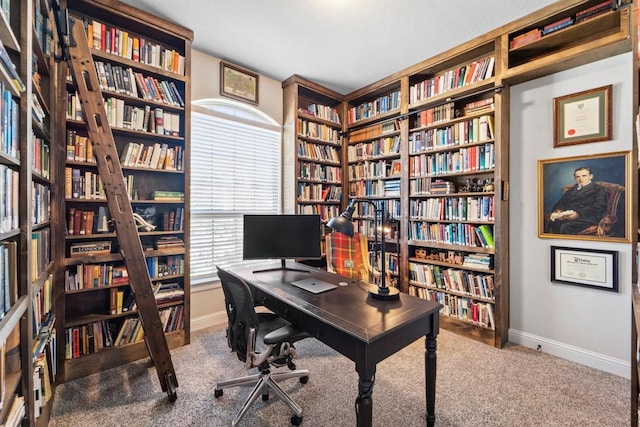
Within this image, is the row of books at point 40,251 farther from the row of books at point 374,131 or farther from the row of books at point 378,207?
the row of books at point 374,131

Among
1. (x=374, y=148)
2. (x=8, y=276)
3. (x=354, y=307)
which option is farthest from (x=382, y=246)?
(x=374, y=148)

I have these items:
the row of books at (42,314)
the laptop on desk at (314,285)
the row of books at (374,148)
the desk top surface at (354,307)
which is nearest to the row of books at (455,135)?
the row of books at (374,148)

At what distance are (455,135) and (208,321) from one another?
333 centimetres

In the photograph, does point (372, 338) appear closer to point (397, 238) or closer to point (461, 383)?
point (461, 383)

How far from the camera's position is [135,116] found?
2.36 m

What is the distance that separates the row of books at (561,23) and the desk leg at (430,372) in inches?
99.3

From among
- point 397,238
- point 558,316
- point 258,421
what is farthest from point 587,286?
point 258,421

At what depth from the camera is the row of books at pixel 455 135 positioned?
267cm

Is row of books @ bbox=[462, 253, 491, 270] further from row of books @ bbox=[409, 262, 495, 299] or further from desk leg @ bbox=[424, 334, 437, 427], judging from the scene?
desk leg @ bbox=[424, 334, 437, 427]

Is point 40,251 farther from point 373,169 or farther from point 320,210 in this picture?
point 373,169

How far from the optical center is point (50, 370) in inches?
71.6

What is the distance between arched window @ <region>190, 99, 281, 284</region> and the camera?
116 inches

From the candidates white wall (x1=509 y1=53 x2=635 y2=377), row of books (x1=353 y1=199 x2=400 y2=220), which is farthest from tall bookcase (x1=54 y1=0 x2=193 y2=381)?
white wall (x1=509 y1=53 x2=635 y2=377)

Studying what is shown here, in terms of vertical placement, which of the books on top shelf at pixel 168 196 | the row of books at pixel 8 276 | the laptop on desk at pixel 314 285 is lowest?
the laptop on desk at pixel 314 285
